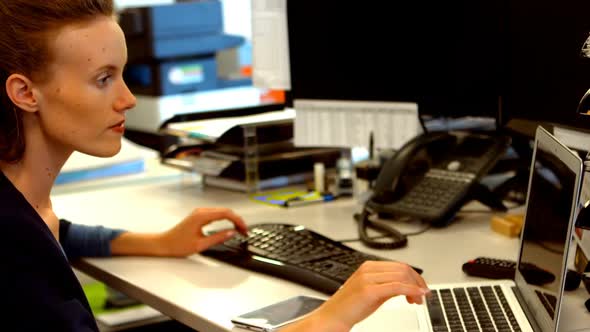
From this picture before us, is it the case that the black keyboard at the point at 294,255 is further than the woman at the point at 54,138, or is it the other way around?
the black keyboard at the point at 294,255

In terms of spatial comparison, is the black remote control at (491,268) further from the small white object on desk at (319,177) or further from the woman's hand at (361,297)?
the small white object on desk at (319,177)

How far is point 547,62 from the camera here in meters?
1.54

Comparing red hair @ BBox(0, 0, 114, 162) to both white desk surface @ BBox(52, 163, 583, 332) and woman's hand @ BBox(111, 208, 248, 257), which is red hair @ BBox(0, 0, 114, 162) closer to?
white desk surface @ BBox(52, 163, 583, 332)

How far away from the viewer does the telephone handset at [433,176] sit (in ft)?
5.67

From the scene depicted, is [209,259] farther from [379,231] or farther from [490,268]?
[490,268]

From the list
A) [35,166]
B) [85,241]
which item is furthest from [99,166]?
[35,166]

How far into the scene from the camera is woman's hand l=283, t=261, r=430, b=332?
1096 mm

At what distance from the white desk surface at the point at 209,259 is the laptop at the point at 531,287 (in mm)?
135

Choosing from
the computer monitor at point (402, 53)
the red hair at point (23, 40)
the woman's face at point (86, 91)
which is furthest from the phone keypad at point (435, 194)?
the red hair at point (23, 40)

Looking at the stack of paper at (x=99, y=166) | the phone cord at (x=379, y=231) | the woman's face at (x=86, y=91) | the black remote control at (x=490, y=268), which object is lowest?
the stack of paper at (x=99, y=166)

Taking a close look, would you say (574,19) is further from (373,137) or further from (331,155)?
(331,155)

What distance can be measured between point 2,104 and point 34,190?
5.4 inches

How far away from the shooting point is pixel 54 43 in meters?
1.15

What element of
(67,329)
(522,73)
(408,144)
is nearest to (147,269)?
(67,329)
